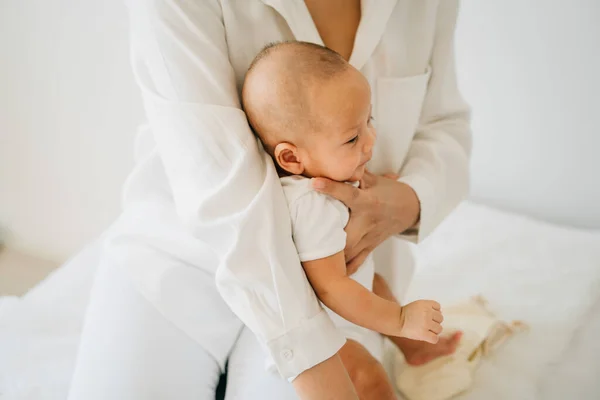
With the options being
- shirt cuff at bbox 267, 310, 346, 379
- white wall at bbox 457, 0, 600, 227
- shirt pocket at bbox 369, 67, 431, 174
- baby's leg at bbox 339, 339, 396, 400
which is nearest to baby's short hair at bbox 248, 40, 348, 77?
shirt pocket at bbox 369, 67, 431, 174

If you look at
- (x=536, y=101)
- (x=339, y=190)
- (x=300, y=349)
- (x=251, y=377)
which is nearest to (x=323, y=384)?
(x=300, y=349)

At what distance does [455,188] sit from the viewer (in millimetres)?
971

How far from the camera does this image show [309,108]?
65 cm

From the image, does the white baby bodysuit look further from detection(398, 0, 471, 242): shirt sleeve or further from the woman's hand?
detection(398, 0, 471, 242): shirt sleeve

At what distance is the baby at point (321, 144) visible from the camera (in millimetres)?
649

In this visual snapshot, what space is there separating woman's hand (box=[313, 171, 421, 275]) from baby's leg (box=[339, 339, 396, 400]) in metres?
0.13

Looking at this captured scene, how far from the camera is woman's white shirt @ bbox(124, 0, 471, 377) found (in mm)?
652

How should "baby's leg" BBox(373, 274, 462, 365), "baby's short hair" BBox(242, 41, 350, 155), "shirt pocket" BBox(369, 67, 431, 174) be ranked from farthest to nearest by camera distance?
"baby's leg" BBox(373, 274, 462, 365) → "shirt pocket" BBox(369, 67, 431, 174) → "baby's short hair" BBox(242, 41, 350, 155)

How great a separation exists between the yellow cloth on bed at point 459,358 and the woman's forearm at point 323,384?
12.2 inches

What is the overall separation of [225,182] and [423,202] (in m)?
0.39

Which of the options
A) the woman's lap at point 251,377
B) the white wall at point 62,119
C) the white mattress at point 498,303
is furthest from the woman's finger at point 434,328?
the white wall at point 62,119

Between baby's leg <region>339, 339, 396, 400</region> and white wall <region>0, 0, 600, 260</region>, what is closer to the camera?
baby's leg <region>339, 339, 396, 400</region>

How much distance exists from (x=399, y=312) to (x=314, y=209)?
0.18 meters

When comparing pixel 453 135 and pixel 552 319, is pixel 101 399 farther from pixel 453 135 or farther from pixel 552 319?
pixel 552 319
